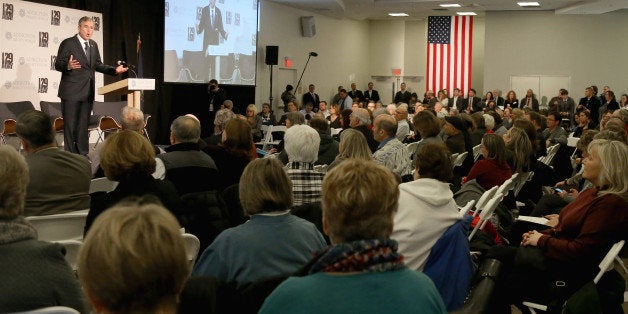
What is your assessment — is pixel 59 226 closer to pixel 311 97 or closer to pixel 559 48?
pixel 311 97

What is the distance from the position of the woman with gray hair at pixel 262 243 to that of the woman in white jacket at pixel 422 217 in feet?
2.51

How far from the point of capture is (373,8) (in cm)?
2253

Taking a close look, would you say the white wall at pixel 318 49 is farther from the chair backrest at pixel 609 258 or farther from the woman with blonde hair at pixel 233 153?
the chair backrest at pixel 609 258

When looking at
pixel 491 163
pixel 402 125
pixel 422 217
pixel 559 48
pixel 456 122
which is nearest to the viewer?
pixel 422 217

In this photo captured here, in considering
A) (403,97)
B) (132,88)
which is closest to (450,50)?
(403,97)

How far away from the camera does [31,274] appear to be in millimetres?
2211

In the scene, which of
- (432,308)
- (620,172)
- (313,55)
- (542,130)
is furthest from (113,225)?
(313,55)

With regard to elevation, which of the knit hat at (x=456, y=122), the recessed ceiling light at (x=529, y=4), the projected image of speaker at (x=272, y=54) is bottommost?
the knit hat at (x=456, y=122)

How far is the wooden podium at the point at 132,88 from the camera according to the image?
8875 millimetres

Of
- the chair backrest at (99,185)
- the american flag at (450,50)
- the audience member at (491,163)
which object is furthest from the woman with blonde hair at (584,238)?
the american flag at (450,50)

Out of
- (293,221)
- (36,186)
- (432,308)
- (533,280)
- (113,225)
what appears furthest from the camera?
(533,280)

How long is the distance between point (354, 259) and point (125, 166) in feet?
7.39

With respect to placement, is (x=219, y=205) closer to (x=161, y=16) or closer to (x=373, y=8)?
(x=161, y=16)

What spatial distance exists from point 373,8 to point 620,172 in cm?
1907
